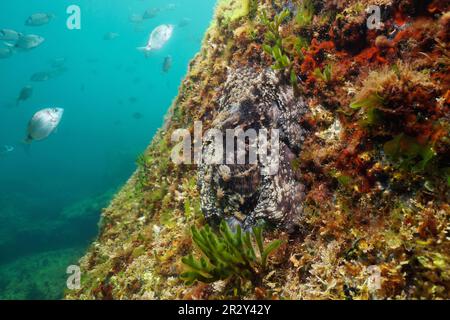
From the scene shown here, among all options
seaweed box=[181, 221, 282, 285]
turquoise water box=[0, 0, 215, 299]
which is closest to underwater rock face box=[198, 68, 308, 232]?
seaweed box=[181, 221, 282, 285]

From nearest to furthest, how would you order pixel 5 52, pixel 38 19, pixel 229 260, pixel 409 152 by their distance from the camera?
pixel 409 152, pixel 229 260, pixel 38 19, pixel 5 52

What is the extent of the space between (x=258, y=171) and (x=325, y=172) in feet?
3.03

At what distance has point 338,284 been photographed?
3.54 metres

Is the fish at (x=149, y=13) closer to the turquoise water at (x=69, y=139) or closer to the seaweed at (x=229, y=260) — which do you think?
the turquoise water at (x=69, y=139)

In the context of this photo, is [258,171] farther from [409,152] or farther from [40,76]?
[40,76]

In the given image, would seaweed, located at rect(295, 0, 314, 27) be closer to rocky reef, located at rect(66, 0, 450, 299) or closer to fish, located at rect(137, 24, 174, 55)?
rocky reef, located at rect(66, 0, 450, 299)

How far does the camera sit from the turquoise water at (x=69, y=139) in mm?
22859

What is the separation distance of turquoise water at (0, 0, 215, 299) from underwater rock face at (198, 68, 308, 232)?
543 cm

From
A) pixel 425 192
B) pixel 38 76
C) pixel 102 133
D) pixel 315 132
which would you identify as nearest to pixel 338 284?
pixel 425 192

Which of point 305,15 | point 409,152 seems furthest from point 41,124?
point 409,152

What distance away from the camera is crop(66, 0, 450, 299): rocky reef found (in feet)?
11.3

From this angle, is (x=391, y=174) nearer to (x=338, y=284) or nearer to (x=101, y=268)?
(x=338, y=284)

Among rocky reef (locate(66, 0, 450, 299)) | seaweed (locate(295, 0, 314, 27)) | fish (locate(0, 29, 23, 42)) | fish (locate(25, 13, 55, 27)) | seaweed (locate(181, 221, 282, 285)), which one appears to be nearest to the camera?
rocky reef (locate(66, 0, 450, 299))

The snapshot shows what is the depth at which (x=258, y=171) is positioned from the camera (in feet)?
15.3
